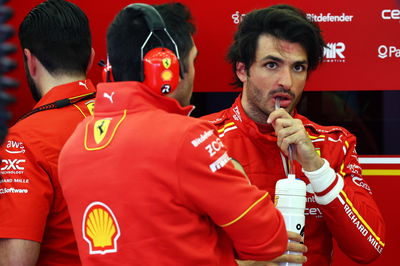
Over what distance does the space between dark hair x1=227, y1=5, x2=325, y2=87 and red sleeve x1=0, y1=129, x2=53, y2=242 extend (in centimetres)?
82

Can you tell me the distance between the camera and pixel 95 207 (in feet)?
3.87

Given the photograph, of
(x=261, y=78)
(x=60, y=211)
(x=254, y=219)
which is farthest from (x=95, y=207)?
(x=261, y=78)

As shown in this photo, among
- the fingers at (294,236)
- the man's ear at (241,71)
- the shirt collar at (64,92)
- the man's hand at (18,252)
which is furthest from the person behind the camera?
the man's ear at (241,71)

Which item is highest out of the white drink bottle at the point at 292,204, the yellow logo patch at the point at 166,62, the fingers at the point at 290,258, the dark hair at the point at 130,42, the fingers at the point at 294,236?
the dark hair at the point at 130,42

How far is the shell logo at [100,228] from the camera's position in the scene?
1156 mm

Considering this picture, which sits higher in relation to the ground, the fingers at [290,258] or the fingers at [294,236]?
the fingers at [294,236]

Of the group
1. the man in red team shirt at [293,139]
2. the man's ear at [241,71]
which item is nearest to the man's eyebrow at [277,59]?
the man in red team shirt at [293,139]

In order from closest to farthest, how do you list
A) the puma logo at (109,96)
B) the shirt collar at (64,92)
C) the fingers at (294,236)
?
the puma logo at (109,96) → the fingers at (294,236) → the shirt collar at (64,92)

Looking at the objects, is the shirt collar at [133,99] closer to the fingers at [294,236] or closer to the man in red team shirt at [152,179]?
the man in red team shirt at [152,179]

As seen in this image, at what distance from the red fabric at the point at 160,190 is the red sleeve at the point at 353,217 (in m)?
0.54

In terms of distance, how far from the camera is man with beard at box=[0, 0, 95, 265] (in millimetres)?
1670

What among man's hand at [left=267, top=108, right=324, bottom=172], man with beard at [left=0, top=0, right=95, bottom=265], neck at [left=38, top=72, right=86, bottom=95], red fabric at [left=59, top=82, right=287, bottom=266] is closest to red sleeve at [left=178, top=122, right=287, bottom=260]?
red fabric at [left=59, top=82, right=287, bottom=266]

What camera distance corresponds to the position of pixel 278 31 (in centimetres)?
195

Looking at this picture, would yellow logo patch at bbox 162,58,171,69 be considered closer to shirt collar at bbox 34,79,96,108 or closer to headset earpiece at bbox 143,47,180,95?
headset earpiece at bbox 143,47,180,95
